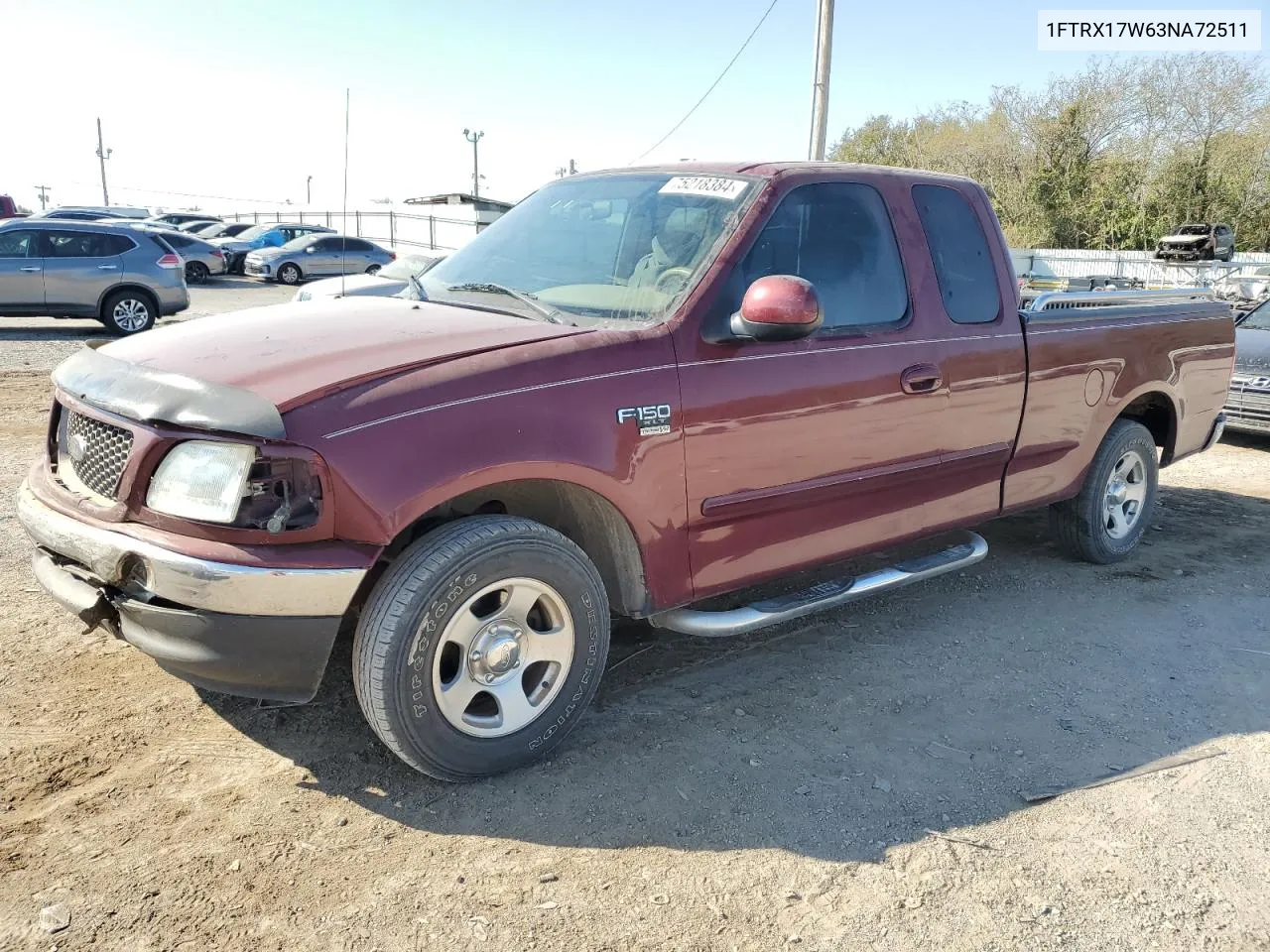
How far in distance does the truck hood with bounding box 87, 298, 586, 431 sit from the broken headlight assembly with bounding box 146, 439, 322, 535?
0.09 m

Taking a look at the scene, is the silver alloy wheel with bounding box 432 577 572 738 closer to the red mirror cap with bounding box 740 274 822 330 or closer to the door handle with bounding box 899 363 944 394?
the red mirror cap with bounding box 740 274 822 330

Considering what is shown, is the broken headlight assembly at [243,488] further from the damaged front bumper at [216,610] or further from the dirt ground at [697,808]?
the dirt ground at [697,808]

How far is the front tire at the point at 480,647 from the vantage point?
280 centimetres

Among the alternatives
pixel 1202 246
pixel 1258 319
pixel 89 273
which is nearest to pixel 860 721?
pixel 1258 319

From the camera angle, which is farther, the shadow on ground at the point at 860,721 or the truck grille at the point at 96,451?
the shadow on ground at the point at 860,721

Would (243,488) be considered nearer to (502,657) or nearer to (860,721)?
(502,657)

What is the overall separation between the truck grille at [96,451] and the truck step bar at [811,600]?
1735 mm

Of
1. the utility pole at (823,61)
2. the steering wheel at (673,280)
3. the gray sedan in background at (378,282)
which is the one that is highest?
the utility pole at (823,61)

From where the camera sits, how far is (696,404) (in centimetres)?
332

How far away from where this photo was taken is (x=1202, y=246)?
3033cm

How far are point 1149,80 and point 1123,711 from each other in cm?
4219

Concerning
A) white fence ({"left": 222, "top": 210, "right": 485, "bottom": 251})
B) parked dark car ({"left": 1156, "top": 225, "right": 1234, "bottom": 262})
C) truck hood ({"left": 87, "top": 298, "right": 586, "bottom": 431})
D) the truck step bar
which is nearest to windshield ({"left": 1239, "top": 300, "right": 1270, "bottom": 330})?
the truck step bar

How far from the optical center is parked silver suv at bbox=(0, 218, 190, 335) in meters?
14.2

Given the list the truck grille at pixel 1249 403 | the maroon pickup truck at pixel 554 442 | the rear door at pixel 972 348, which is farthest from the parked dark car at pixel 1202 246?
the rear door at pixel 972 348
